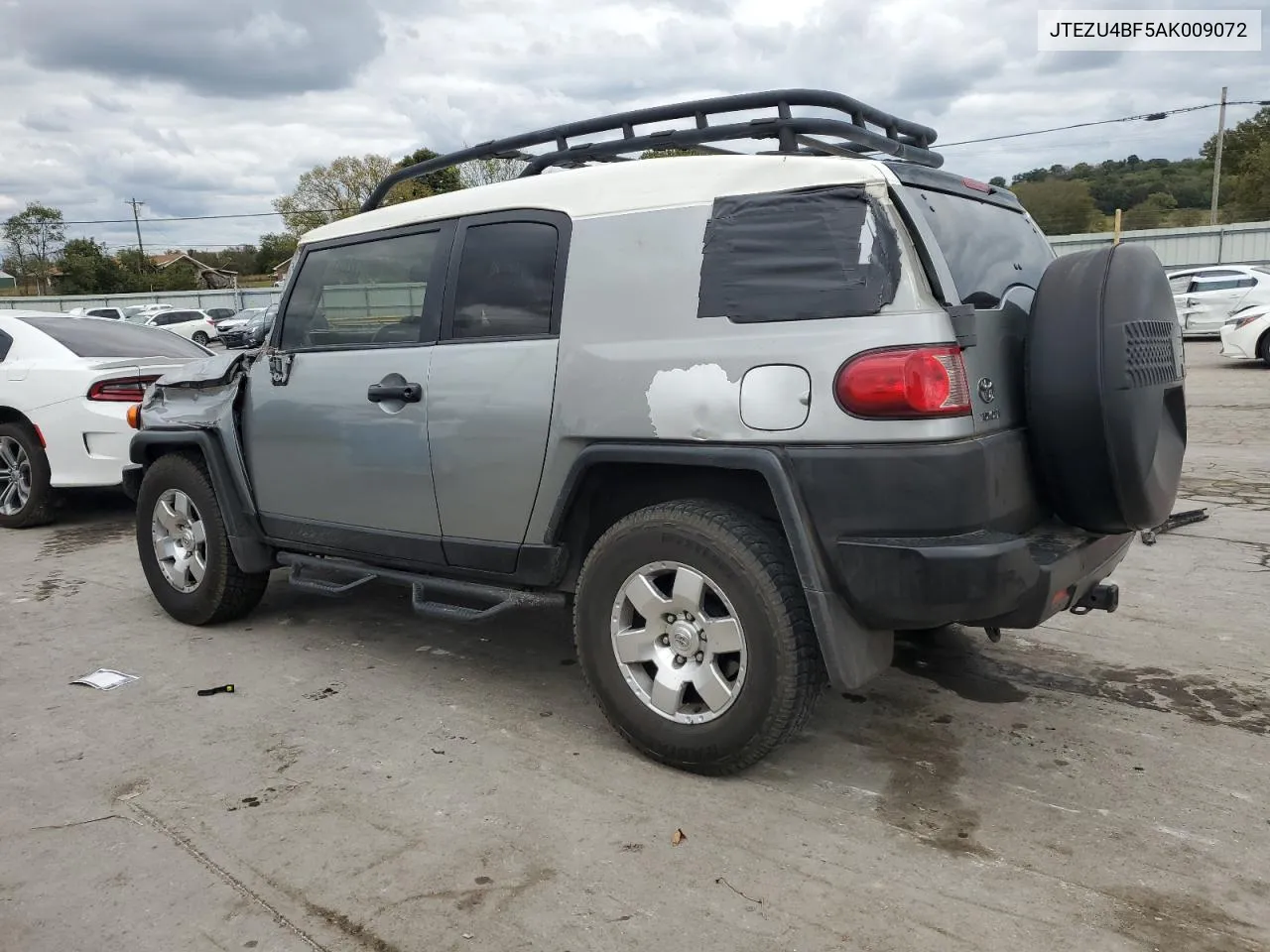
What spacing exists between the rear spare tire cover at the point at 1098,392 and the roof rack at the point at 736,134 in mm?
789

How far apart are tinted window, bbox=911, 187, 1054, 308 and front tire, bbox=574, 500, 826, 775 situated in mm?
994

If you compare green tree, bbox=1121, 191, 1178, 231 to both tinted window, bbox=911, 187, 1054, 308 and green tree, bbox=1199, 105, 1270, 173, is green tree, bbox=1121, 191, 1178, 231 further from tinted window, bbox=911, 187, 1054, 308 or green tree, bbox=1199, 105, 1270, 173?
tinted window, bbox=911, 187, 1054, 308

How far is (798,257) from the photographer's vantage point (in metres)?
2.87

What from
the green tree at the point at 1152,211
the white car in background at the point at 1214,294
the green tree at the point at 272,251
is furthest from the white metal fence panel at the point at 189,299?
the white car in background at the point at 1214,294

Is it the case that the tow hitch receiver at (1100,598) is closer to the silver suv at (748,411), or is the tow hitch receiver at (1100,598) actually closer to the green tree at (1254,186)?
the silver suv at (748,411)

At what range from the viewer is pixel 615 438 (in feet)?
10.4

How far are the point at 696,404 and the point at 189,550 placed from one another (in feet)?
10.1

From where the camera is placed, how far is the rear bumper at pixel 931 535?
8.63 feet

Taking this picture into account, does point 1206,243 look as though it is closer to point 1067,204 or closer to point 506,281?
point 1067,204

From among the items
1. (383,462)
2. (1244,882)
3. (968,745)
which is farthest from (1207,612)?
(383,462)

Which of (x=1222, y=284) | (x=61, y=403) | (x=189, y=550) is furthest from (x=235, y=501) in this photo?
(x=1222, y=284)

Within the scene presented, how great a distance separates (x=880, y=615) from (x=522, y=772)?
1.29 m

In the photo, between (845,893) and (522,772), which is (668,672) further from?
(845,893)

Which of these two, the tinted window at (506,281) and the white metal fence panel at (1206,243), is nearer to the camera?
the tinted window at (506,281)
